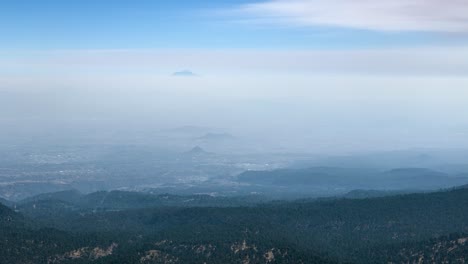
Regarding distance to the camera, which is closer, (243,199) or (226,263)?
(226,263)

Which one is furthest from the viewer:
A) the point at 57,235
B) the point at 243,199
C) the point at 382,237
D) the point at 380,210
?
the point at 243,199

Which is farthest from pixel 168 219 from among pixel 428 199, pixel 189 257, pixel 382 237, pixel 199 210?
pixel 428 199

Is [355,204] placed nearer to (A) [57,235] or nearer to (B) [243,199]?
(B) [243,199]

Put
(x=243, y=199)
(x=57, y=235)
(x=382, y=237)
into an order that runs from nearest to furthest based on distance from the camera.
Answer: (x=57, y=235), (x=382, y=237), (x=243, y=199)

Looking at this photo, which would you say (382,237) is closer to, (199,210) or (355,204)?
(355,204)

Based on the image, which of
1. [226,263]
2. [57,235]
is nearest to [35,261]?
[57,235]

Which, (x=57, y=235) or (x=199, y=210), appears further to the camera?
(x=199, y=210)

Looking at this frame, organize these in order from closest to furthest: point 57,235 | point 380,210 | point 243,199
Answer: point 57,235
point 380,210
point 243,199

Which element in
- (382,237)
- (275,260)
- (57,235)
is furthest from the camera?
(382,237)
